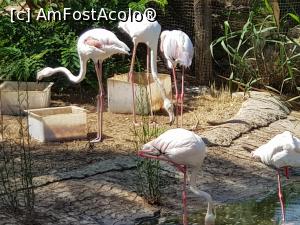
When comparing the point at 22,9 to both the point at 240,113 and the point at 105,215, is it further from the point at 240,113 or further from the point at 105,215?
the point at 105,215

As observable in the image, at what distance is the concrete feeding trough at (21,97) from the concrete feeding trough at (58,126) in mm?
547

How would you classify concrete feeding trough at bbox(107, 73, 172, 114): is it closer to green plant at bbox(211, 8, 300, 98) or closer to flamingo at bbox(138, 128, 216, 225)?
green plant at bbox(211, 8, 300, 98)

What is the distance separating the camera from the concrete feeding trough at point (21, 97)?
6445mm

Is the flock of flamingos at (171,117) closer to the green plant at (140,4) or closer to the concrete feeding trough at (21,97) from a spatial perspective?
the concrete feeding trough at (21,97)

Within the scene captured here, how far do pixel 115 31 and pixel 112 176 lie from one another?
339cm

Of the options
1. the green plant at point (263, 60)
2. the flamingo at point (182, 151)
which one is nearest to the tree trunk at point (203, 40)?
the green plant at point (263, 60)

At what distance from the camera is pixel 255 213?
4512mm

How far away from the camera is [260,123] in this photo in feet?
20.9

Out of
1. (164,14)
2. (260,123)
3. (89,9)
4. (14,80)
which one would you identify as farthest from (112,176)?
(164,14)

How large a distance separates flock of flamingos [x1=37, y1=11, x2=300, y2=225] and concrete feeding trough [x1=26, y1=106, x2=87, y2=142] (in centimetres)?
17

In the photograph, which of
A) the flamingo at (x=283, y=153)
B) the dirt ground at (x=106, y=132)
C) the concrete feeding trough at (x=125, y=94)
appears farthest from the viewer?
the concrete feeding trough at (x=125, y=94)

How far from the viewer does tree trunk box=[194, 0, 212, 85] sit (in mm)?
7672

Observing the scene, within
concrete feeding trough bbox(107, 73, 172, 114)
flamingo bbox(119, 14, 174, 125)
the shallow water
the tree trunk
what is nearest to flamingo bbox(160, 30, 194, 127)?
flamingo bbox(119, 14, 174, 125)

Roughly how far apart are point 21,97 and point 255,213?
9.73 feet
